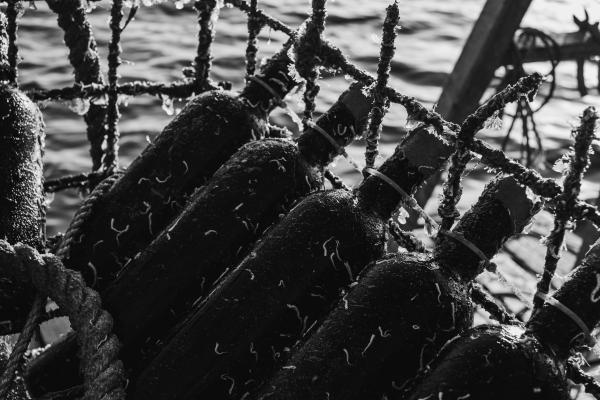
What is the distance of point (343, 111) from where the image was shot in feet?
4.29

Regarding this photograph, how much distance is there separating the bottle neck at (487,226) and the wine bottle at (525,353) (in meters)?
0.11

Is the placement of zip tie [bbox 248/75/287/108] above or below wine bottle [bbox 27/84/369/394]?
above

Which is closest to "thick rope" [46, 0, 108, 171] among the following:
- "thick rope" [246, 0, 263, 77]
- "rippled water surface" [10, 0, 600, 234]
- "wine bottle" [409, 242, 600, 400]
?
"thick rope" [246, 0, 263, 77]

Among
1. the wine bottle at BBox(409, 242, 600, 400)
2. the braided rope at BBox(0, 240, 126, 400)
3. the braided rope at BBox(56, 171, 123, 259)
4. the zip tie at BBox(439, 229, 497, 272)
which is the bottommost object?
the braided rope at BBox(0, 240, 126, 400)

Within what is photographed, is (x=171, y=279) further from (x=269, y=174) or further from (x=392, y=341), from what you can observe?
(x=392, y=341)

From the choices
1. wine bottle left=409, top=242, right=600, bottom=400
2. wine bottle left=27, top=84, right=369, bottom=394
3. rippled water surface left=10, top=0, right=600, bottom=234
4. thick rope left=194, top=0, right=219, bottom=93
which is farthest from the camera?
rippled water surface left=10, top=0, right=600, bottom=234

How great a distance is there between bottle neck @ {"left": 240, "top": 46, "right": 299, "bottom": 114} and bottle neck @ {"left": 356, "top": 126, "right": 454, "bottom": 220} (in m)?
0.31

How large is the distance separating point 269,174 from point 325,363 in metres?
0.37

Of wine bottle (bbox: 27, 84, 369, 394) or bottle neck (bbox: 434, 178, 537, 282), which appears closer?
bottle neck (bbox: 434, 178, 537, 282)

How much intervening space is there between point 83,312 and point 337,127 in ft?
1.80

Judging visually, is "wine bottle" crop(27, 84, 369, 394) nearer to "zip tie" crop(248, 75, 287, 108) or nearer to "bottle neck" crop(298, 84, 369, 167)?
"bottle neck" crop(298, 84, 369, 167)

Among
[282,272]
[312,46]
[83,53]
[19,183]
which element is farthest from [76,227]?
[83,53]

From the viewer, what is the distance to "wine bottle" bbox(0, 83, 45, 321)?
1338 mm

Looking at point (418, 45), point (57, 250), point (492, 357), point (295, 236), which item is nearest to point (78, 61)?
point (57, 250)
